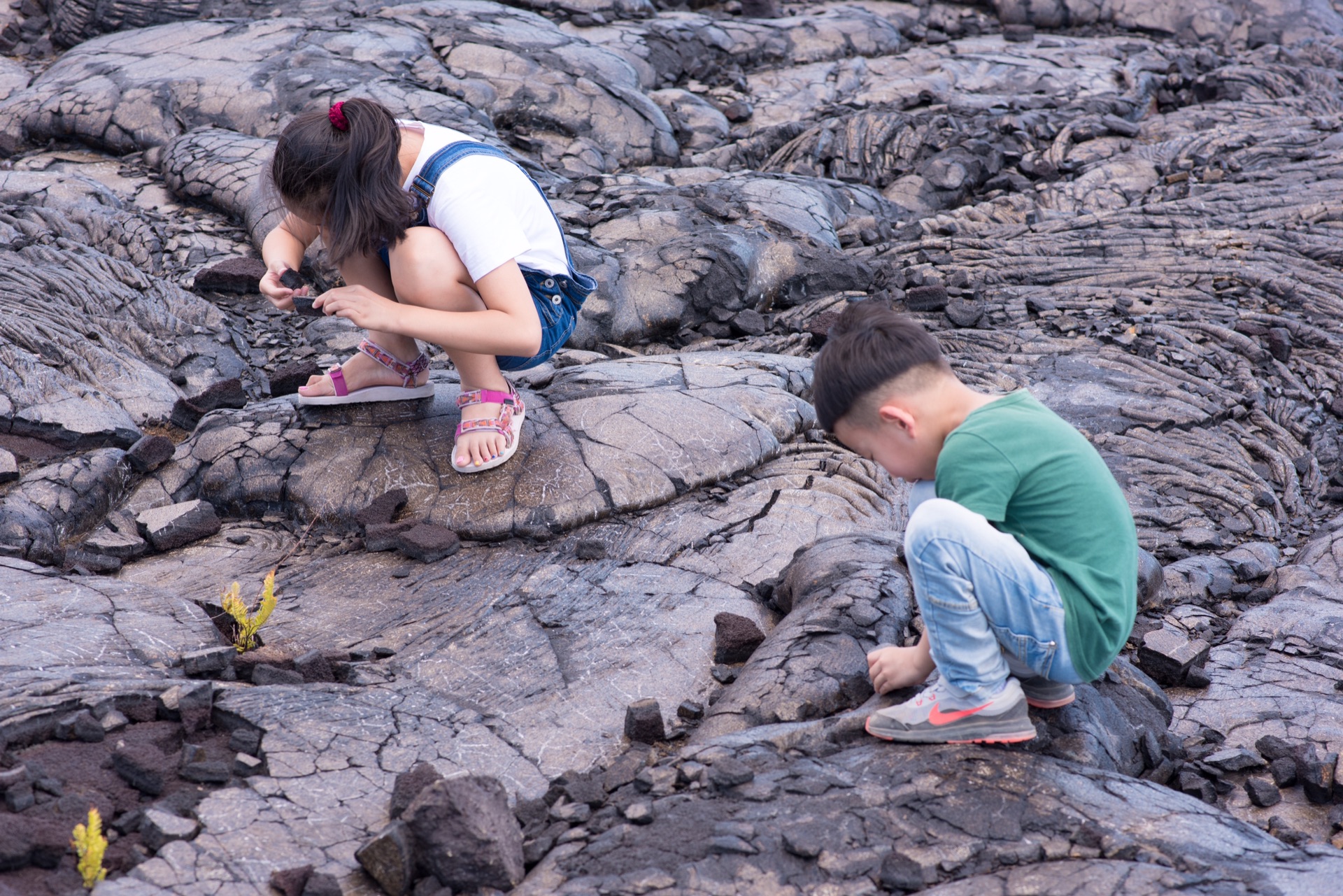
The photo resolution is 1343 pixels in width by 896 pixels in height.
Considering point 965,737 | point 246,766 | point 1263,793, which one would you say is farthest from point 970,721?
point 246,766

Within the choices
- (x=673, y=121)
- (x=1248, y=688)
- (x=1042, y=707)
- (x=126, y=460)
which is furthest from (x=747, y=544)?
(x=673, y=121)

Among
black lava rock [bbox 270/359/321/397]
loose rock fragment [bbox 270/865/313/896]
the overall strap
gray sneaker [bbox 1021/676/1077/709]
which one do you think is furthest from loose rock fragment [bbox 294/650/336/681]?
black lava rock [bbox 270/359/321/397]

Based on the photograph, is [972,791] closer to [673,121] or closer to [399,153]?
[399,153]

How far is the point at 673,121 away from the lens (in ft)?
25.7

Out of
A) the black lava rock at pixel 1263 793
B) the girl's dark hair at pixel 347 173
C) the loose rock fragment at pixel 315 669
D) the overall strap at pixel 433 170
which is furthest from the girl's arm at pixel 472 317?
the black lava rock at pixel 1263 793

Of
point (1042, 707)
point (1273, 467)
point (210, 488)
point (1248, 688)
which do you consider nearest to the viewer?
point (1042, 707)

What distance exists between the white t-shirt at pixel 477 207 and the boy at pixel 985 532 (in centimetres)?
138

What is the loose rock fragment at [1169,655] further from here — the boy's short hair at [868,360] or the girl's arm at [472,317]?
the girl's arm at [472,317]

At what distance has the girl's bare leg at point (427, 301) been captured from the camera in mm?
3176

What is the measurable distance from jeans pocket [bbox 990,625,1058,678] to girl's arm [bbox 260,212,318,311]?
2458 mm

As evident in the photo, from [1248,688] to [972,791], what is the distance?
1376 millimetres

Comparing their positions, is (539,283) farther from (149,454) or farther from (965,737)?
(965,737)

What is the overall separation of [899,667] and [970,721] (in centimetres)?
23

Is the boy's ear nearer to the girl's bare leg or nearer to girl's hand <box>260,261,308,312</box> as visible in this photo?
the girl's bare leg
